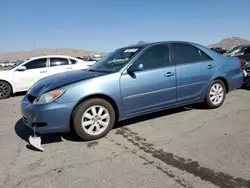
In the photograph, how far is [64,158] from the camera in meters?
3.31

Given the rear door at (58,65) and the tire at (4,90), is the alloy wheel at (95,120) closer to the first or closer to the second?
the rear door at (58,65)

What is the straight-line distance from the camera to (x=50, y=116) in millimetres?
3578

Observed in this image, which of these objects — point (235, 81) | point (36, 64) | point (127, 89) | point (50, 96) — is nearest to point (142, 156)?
point (127, 89)

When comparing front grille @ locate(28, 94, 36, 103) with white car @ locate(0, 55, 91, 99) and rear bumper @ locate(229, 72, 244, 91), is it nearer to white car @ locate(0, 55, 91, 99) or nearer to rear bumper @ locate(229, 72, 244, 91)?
rear bumper @ locate(229, 72, 244, 91)

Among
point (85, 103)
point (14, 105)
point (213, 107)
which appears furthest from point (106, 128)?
point (14, 105)

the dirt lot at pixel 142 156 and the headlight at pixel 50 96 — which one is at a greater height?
the headlight at pixel 50 96

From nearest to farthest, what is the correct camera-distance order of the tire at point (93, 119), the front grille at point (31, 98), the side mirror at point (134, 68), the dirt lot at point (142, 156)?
the dirt lot at point (142, 156), the tire at point (93, 119), the front grille at point (31, 98), the side mirror at point (134, 68)

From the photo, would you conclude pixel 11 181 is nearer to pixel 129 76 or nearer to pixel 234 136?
pixel 129 76

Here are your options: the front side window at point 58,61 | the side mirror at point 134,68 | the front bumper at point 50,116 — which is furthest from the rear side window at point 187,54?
the front side window at point 58,61

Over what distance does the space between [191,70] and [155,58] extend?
0.84 meters

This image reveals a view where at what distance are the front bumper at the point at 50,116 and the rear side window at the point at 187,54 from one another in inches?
91.1

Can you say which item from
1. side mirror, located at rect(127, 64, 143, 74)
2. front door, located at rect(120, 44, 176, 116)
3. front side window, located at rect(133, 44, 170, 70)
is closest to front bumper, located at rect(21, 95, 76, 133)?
front door, located at rect(120, 44, 176, 116)

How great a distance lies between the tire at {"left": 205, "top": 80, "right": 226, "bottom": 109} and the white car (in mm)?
5521

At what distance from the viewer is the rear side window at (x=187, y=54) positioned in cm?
478
